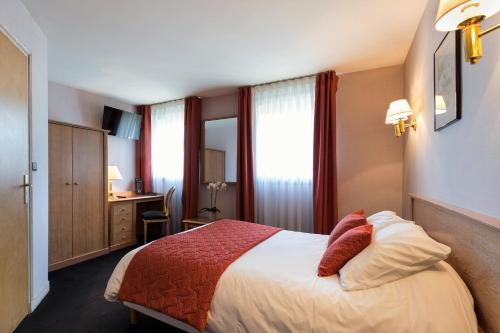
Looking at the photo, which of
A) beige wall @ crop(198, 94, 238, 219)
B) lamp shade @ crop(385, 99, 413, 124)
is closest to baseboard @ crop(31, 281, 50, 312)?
beige wall @ crop(198, 94, 238, 219)

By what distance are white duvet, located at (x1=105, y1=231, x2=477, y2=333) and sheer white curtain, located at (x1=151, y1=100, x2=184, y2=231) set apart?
3073 millimetres

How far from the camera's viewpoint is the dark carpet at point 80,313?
1.91 m

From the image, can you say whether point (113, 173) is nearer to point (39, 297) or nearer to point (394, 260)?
point (39, 297)

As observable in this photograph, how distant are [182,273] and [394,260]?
1279mm

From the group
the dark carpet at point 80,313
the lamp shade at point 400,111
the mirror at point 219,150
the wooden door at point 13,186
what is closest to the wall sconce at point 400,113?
the lamp shade at point 400,111

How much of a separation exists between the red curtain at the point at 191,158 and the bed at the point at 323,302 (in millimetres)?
2530

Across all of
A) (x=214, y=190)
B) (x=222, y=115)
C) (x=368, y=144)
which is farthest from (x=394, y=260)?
(x=222, y=115)

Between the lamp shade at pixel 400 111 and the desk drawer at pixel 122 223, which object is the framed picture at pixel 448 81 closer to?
the lamp shade at pixel 400 111

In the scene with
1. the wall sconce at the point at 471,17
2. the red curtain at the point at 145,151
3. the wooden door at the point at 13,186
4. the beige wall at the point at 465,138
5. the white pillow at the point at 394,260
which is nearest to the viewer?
the wall sconce at the point at 471,17

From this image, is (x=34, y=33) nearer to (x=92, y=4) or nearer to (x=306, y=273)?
(x=92, y=4)

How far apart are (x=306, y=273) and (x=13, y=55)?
272 cm

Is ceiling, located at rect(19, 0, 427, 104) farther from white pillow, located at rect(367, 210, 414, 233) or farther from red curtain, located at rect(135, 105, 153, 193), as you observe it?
white pillow, located at rect(367, 210, 414, 233)

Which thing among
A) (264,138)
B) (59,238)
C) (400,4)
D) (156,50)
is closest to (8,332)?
(59,238)

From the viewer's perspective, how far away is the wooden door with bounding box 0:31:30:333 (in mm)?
1702
